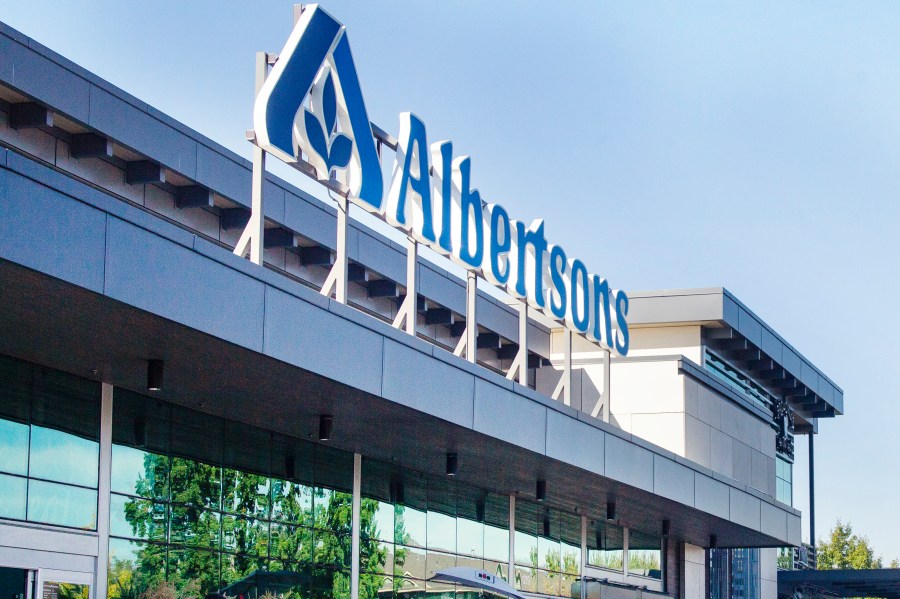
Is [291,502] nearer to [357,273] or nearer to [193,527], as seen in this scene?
[193,527]

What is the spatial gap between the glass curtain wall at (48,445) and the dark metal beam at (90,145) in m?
4.11

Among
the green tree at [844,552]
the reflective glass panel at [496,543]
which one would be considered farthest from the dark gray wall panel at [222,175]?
the green tree at [844,552]

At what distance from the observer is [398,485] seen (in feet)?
81.6

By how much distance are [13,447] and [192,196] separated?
6.74m

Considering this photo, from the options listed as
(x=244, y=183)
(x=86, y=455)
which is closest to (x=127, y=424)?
(x=86, y=455)

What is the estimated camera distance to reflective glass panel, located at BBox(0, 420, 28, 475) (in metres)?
16.2

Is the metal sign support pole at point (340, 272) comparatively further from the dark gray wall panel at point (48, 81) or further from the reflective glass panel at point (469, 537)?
the reflective glass panel at point (469, 537)

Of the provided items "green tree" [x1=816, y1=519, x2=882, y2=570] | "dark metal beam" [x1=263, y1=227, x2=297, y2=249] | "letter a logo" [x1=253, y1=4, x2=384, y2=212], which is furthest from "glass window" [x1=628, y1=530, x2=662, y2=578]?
"green tree" [x1=816, y1=519, x2=882, y2=570]

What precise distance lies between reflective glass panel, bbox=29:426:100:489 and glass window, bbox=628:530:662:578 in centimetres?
1871

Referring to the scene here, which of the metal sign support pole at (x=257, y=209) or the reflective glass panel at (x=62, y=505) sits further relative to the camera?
the metal sign support pole at (x=257, y=209)

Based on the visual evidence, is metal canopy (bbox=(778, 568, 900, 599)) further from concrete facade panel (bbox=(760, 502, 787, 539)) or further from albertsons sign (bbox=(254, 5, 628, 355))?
albertsons sign (bbox=(254, 5, 628, 355))

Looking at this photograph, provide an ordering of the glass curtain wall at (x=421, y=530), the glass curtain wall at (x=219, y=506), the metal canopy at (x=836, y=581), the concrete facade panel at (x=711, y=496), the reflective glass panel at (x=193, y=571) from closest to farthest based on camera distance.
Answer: the glass curtain wall at (x=219, y=506) < the reflective glass panel at (x=193, y=571) < the glass curtain wall at (x=421, y=530) < the concrete facade panel at (x=711, y=496) < the metal canopy at (x=836, y=581)

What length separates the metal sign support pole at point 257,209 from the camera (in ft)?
54.8

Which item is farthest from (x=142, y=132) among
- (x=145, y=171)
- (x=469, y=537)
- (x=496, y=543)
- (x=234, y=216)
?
(x=496, y=543)
